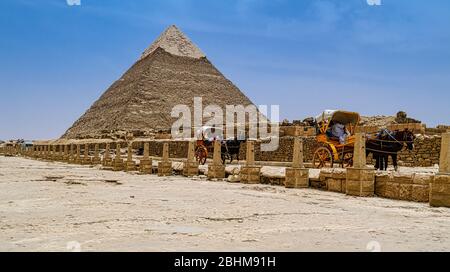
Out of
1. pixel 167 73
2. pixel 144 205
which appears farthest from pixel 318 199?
pixel 167 73

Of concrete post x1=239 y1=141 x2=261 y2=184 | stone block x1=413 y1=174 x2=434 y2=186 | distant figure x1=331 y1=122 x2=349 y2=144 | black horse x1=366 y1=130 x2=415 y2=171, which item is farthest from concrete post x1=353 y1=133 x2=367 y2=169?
distant figure x1=331 y1=122 x2=349 y2=144

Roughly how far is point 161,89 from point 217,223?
10069cm

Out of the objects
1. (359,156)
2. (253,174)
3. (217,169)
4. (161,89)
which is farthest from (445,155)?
(161,89)

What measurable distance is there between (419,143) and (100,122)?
289 ft

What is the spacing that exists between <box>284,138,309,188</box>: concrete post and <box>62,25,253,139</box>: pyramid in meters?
75.1

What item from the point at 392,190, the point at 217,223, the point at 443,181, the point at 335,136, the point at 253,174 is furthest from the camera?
the point at 335,136

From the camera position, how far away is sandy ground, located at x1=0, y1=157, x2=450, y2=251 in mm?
3988

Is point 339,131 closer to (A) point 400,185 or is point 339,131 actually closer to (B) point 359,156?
(B) point 359,156

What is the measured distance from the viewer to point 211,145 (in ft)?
64.0

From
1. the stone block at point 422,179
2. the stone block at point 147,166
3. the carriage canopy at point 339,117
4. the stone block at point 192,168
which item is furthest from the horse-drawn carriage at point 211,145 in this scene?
the stone block at point 422,179

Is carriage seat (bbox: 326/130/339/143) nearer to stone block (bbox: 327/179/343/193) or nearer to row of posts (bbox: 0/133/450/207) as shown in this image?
row of posts (bbox: 0/133/450/207)

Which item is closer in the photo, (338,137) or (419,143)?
(338,137)
